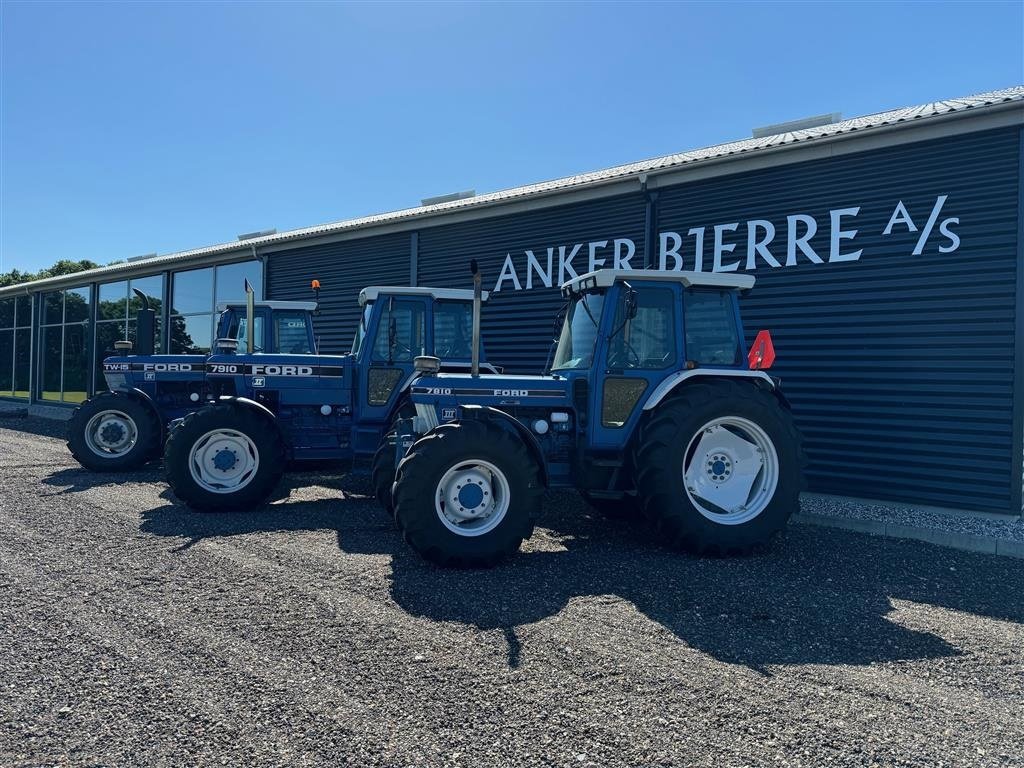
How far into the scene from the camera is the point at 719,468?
5.95 metres

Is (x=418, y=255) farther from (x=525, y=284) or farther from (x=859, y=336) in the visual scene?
(x=859, y=336)

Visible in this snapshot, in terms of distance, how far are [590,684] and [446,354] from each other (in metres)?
5.82

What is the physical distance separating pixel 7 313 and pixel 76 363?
6.64m

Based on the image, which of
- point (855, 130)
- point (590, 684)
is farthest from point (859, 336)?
point (590, 684)

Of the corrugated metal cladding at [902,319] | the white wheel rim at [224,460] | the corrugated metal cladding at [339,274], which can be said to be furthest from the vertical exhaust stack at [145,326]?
the corrugated metal cladding at [902,319]

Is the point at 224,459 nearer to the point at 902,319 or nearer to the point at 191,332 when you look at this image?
the point at 902,319

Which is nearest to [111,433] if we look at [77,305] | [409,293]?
[409,293]

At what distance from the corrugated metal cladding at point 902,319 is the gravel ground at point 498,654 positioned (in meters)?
1.84

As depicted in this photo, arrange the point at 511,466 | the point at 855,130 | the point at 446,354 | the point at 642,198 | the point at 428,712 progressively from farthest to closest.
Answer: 1. the point at 642,198
2. the point at 446,354
3. the point at 855,130
4. the point at 511,466
5. the point at 428,712

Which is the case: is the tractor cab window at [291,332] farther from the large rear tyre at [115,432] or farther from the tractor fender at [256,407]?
the tractor fender at [256,407]

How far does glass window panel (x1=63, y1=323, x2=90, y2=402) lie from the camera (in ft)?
68.3

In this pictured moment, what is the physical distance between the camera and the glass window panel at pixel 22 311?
945 inches

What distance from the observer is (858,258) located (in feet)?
26.6

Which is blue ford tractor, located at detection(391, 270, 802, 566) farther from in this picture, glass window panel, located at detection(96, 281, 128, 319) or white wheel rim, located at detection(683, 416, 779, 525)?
glass window panel, located at detection(96, 281, 128, 319)
